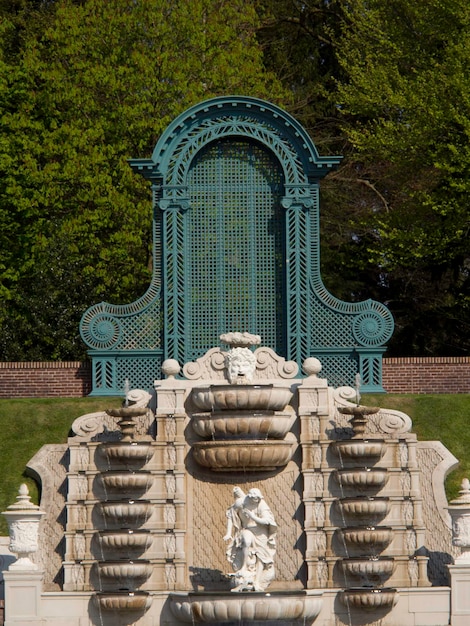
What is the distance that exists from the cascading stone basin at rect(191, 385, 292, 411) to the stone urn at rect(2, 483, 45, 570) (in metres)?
3.65

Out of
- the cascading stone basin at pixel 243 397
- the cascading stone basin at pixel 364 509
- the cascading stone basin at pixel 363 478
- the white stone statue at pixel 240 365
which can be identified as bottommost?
the cascading stone basin at pixel 364 509

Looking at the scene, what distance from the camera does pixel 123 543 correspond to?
30.5 m

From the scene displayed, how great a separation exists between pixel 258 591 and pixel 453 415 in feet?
24.4

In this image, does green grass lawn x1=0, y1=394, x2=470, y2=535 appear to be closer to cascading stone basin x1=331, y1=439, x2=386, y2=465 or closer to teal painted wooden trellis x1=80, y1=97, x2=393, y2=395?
teal painted wooden trellis x1=80, y1=97, x2=393, y2=395

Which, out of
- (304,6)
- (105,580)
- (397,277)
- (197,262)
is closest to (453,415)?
(197,262)

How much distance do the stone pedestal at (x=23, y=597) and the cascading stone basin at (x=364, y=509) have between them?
17.2 feet

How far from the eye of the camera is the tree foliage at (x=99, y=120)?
1743 inches

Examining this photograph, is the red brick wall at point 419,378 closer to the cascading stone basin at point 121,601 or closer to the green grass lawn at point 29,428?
the green grass lawn at point 29,428

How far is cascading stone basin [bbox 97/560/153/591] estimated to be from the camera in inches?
1188

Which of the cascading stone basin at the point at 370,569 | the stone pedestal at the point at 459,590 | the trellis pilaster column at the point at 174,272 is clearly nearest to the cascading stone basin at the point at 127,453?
the cascading stone basin at the point at 370,569

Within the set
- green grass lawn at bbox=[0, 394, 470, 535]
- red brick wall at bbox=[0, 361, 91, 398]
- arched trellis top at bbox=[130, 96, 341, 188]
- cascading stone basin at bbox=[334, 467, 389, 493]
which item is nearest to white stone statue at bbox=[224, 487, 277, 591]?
cascading stone basin at bbox=[334, 467, 389, 493]

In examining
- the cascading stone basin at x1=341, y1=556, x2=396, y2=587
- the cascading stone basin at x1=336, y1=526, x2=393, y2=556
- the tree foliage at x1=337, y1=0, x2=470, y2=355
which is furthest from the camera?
the tree foliage at x1=337, y1=0, x2=470, y2=355

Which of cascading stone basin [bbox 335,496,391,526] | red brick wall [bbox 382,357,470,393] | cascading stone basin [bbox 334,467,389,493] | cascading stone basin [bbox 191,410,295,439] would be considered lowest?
cascading stone basin [bbox 335,496,391,526]

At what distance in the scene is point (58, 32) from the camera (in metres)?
45.5
